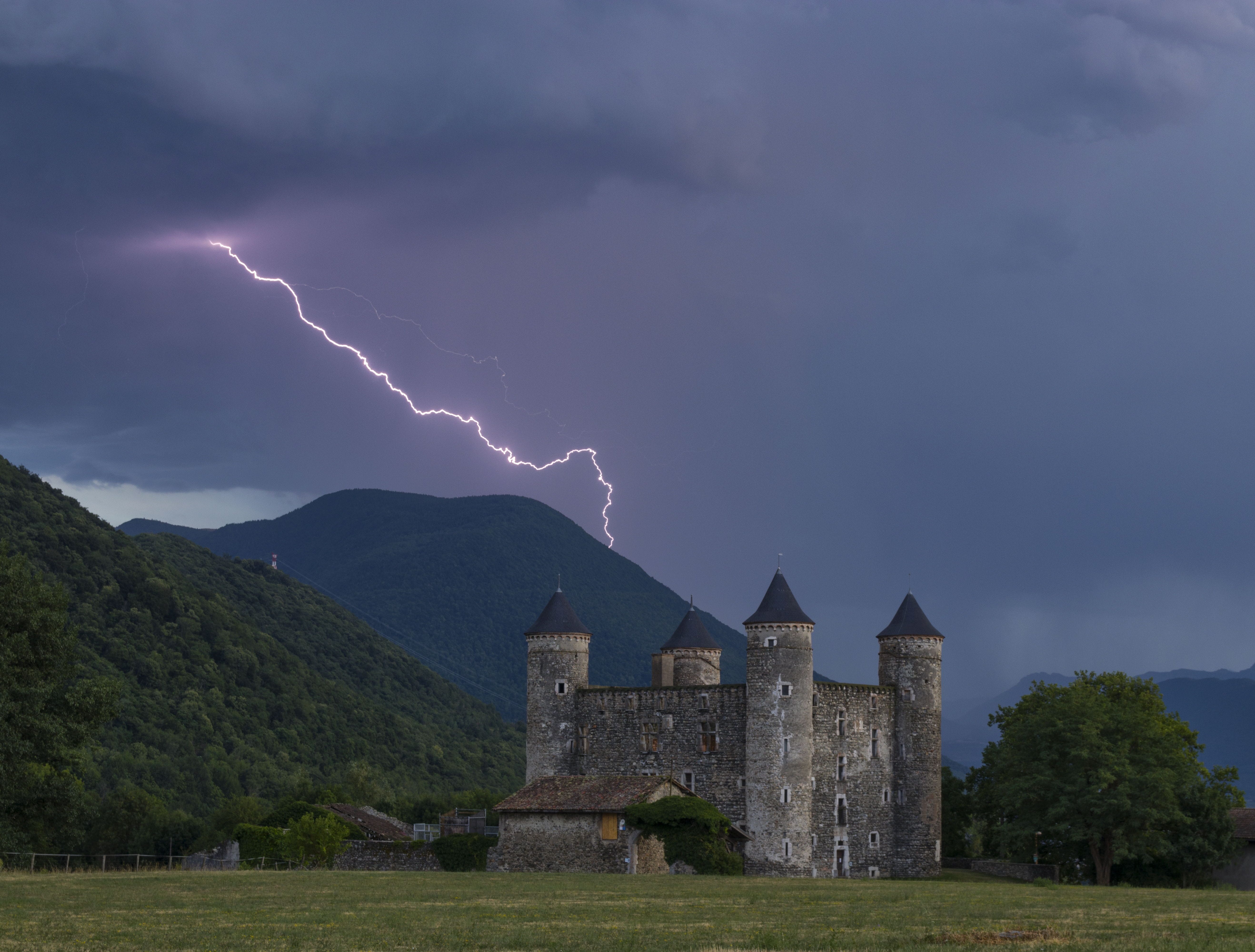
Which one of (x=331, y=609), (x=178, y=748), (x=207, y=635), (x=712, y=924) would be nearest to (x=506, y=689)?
(x=331, y=609)

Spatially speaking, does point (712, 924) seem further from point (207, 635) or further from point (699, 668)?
point (207, 635)

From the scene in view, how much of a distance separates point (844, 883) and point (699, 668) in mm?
22751

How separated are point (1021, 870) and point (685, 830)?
16748mm

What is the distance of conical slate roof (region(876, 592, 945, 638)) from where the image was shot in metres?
67.2

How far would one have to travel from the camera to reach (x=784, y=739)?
60.8 meters

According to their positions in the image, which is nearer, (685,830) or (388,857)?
(685,830)

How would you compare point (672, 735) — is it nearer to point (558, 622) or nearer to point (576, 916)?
point (558, 622)

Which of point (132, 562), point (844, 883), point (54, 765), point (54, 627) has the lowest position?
point (844, 883)

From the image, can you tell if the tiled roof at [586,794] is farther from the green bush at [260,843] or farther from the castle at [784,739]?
the green bush at [260,843]

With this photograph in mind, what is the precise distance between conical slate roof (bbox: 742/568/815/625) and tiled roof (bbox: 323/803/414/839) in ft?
65.1

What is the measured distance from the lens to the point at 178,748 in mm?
95562

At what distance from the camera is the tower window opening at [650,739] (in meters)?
64.0

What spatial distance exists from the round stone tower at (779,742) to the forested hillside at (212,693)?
124 ft

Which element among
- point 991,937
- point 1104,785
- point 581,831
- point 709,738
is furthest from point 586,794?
point 991,937
